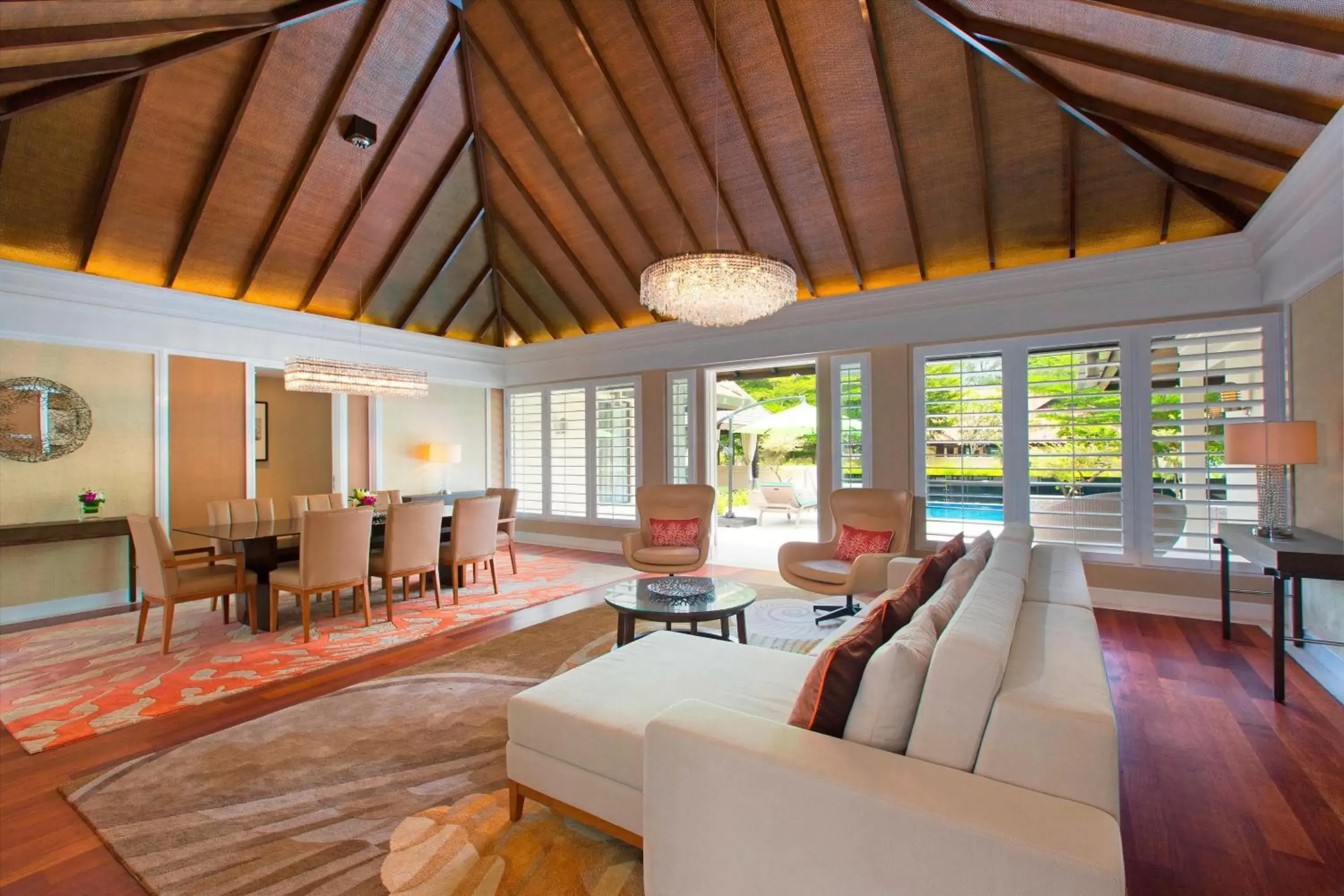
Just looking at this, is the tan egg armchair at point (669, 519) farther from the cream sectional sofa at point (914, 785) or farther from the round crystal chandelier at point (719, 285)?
the cream sectional sofa at point (914, 785)

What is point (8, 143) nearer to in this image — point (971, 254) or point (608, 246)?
point (608, 246)

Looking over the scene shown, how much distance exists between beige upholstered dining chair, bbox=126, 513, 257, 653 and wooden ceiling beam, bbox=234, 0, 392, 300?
10.1 ft

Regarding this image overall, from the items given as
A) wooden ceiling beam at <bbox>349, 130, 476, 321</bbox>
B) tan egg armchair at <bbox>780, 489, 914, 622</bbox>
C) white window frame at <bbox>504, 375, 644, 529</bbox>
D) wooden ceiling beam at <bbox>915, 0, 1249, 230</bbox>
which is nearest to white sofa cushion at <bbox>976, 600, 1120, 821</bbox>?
tan egg armchair at <bbox>780, 489, 914, 622</bbox>

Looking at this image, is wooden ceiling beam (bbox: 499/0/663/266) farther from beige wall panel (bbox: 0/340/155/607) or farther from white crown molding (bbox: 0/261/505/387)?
beige wall panel (bbox: 0/340/155/607)

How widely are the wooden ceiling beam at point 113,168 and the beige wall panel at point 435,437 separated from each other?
3108 millimetres

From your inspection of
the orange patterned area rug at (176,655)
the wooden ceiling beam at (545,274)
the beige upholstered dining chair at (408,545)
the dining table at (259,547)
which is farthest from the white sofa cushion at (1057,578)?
the wooden ceiling beam at (545,274)

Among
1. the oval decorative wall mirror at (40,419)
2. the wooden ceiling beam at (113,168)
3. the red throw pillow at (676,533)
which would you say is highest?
the wooden ceiling beam at (113,168)

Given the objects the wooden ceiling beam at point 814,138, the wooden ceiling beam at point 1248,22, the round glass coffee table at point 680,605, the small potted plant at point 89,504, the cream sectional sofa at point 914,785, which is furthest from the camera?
the small potted plant at point 89,504

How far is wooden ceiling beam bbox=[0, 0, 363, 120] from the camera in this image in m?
4.23

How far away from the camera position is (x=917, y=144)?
5023 millimetres

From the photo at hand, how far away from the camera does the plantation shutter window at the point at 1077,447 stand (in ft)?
16.7

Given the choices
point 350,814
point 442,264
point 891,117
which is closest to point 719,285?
point 891,117

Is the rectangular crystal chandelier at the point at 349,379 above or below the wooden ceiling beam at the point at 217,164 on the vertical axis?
below

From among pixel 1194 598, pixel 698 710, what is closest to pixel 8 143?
pixel 698 710
